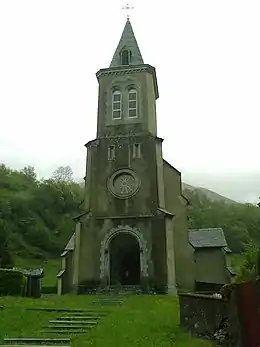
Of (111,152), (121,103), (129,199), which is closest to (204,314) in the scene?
(129,199)

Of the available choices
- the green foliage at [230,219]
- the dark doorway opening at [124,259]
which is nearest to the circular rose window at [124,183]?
the dark doorway opening at [124,259]

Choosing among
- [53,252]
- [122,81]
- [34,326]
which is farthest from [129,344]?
[53,252]

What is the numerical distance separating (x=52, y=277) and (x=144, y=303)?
106 ft

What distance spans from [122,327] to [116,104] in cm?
2203

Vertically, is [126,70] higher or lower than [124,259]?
higher

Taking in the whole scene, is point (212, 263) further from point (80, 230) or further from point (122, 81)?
point (122, 81)

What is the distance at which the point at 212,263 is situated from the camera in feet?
113

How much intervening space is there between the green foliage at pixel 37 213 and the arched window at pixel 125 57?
1234 inches

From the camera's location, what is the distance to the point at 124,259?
32250 mm

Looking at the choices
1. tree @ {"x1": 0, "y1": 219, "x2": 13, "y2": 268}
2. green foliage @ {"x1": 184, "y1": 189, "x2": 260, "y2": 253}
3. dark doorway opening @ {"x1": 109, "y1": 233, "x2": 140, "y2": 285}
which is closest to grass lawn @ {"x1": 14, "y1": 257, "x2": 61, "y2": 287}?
tree @ {"x1": 0, "y1": 219, "x2": 13, "y2": 268}

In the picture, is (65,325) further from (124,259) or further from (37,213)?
(37,213)

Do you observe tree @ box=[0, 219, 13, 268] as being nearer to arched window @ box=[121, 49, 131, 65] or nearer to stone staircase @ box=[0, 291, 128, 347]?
stone staircase @ box=[0, 291, 128, 347]

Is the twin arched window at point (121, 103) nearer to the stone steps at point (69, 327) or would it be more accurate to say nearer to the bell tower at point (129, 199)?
the bell tower at point (129, 199)

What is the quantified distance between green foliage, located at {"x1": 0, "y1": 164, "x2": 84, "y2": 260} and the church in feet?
99.1
